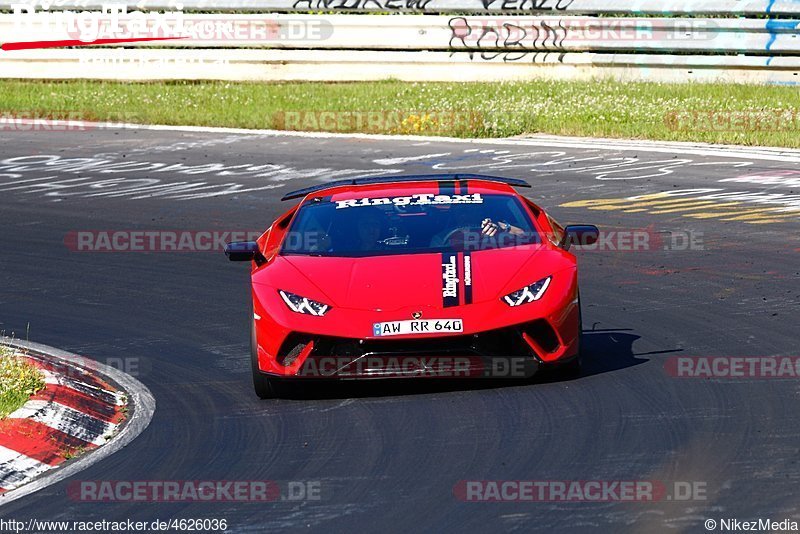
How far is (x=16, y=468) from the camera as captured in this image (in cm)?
717

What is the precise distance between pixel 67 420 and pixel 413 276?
204 cm

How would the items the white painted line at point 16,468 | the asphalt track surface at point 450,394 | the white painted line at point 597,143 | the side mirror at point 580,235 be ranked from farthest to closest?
1. the white painted line at point 597,143
2. the side mirror at point 580,235
3. the white painted line at point 16,468
4. the asphalt track surface at point 450,394

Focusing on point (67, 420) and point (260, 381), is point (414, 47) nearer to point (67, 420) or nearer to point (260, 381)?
point (260, 381)

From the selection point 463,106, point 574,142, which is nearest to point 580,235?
point 574,142

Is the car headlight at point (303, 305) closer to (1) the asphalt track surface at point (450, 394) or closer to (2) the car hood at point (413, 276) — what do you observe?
(2) the car hood at point (413, 276)

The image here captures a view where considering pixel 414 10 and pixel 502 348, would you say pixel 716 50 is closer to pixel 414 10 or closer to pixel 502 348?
pixel 414 10

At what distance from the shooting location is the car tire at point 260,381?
8.38 m

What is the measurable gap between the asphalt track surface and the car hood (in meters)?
0.53

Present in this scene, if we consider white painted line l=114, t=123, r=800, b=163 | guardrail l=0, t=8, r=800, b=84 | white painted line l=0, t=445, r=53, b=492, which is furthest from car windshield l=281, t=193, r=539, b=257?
guardrail l=0, t=8, r=800, b=84

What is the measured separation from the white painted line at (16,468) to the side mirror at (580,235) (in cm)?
349

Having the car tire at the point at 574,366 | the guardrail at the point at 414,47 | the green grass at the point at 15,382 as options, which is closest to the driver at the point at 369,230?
the car tire at the point at 574,366

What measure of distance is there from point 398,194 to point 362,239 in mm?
575

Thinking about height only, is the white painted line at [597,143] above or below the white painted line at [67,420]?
below

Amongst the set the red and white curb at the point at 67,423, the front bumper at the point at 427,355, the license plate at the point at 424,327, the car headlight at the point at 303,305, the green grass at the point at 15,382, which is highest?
the car headlight at the point at 303,305
